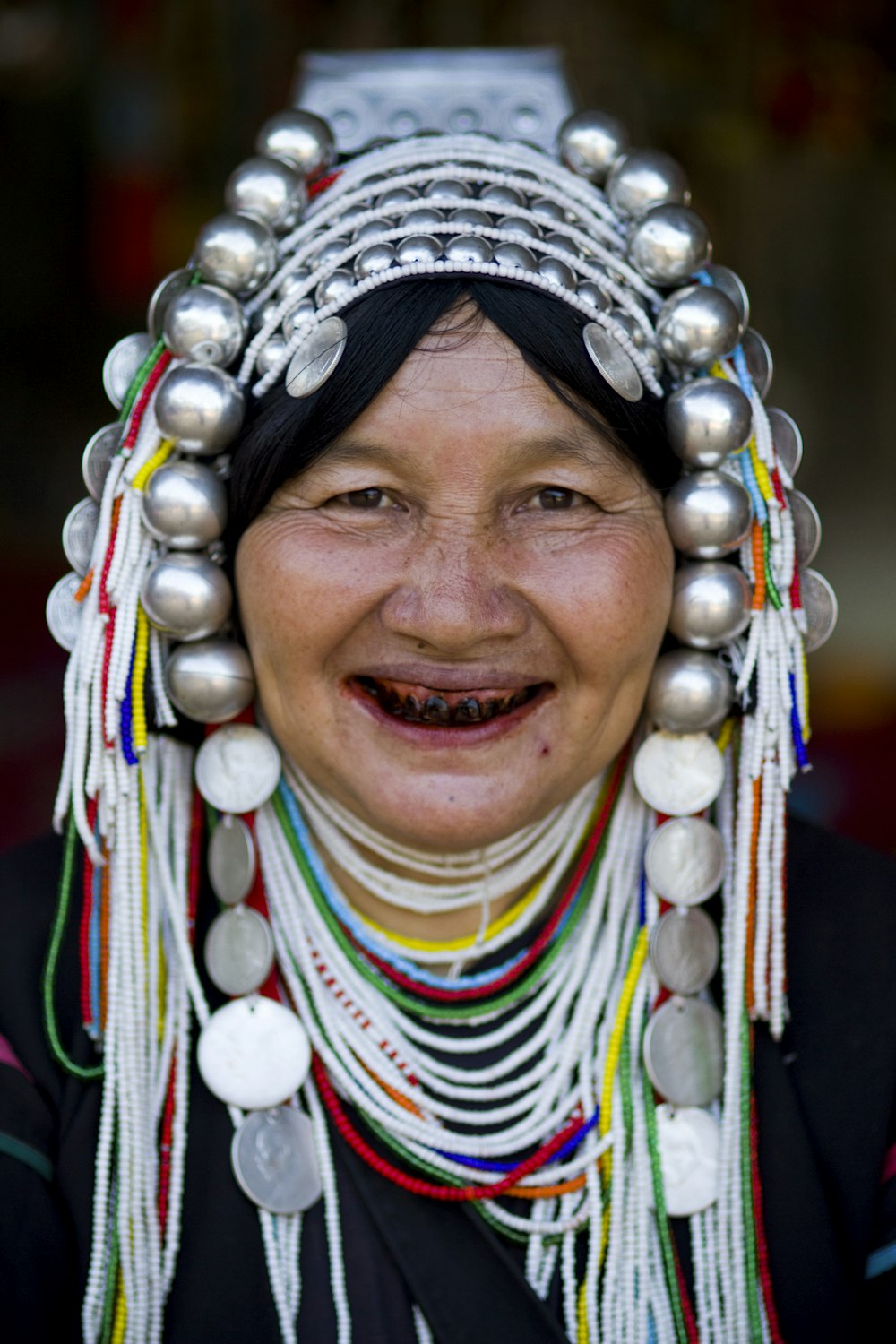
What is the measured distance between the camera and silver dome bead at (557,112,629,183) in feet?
6.10

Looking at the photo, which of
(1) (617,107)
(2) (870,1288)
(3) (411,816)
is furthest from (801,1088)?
(1) (617,107)

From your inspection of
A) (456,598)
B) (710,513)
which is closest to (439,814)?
(456,598)

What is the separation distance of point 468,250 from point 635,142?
9.22 feet

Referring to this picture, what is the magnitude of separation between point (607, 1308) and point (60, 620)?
1021 millimetres

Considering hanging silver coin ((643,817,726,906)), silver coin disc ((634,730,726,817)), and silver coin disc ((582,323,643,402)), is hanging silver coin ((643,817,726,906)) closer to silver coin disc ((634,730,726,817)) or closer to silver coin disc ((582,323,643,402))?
silver coin disc ((634,730,726,817))

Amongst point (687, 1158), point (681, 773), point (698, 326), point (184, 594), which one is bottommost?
point (687, 1158)

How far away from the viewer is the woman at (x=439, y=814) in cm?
164

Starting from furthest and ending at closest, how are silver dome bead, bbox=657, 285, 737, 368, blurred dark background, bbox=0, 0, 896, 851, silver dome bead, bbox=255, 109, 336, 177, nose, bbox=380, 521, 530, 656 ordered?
blurred dark background, bbox=0, 0, 896, 851 < silver dome bead, bbox=255, 109, 336, 177 < silver dome bead, bbox=657, 285, 737, 368 < nose, bbox=380, 521, 530, 656

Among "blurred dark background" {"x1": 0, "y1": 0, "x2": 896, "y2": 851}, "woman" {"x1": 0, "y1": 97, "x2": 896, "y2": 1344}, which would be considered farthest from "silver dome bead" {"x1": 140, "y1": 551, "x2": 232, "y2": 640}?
"blurred dark background" {"x1": 0, "y1": 0, "x2": 896, "y2": 851}

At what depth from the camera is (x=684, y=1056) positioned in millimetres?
1764

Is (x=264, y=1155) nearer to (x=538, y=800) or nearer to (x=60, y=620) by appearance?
(x=538, y=800)

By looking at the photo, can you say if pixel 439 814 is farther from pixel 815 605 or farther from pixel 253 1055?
pixel 815 605

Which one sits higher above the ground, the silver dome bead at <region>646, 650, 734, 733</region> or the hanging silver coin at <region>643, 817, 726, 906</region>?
the silver dome bead at <region>646, 650, 734, 733</region>

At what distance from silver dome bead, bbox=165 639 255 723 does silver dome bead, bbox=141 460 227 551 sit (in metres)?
0.13
